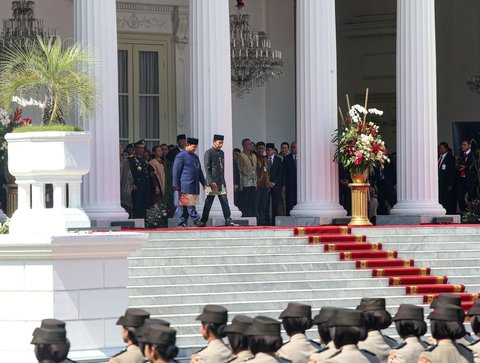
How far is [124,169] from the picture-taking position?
32094mm

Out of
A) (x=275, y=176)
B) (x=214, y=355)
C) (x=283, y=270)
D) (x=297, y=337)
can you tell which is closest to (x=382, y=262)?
(x=283, y=270)

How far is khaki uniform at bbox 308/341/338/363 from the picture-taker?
44.2 ft

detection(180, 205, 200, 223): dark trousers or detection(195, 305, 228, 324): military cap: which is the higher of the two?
detection(180, 205, 200, 223): dark trousers

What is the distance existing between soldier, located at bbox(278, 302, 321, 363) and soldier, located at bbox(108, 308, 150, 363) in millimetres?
1374

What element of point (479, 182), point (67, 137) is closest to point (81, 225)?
point (67, 137)

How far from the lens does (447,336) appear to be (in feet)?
47.9

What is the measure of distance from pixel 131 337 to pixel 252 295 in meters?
10.6

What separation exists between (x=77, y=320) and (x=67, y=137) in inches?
89.1

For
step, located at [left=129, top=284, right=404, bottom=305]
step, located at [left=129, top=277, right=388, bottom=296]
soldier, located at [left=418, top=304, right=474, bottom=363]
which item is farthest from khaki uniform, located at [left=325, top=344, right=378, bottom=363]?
step, located at [left=129, top=277, right=388, bottom=296]

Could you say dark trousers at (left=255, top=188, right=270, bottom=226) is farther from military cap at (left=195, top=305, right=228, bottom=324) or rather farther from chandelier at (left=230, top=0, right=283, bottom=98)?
military cap at (left=195, top=305, right=228, bottom=324)

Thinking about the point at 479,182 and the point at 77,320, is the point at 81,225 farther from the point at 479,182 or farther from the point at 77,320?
the point at 479,182

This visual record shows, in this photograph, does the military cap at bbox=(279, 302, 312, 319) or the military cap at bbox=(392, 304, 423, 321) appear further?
the military cap at bbox=(279, 302, 312, 319)

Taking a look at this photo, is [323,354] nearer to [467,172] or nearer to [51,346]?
[51,346]

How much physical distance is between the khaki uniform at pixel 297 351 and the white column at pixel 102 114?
13.9 m
